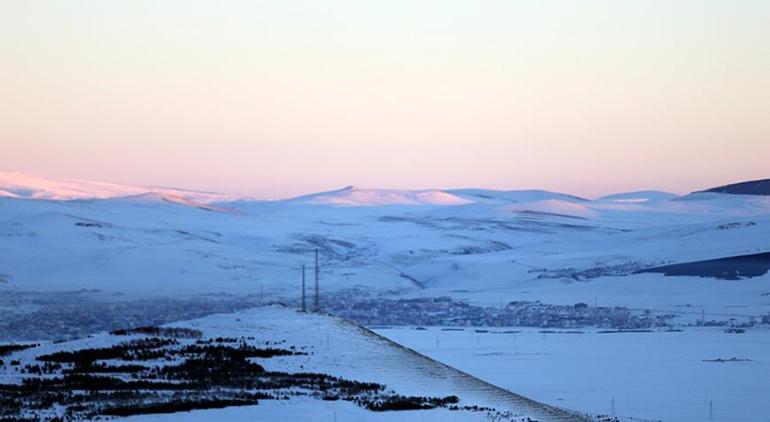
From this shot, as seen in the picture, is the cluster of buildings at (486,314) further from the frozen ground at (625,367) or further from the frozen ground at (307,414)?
the frozen ground at (307,414)

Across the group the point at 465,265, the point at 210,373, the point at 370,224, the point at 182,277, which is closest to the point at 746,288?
the point at 465,265

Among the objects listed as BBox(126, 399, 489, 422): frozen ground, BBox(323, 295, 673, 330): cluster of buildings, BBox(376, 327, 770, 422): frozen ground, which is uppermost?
BBox(126, 399, 489, 422): frozen ground

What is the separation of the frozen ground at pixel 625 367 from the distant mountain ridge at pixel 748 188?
345ft

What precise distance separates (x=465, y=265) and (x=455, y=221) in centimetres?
3821

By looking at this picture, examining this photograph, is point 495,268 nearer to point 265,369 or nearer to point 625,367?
point 625,367

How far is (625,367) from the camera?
35656 mm

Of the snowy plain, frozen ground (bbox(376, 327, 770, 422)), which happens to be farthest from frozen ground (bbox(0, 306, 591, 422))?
frozen ground (bbox(376, 327, 770, 422))

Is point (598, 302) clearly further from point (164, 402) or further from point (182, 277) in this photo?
point (164, 402)

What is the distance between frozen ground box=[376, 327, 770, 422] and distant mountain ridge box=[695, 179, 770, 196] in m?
105

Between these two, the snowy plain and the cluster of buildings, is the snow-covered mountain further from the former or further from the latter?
the cluster of buildings

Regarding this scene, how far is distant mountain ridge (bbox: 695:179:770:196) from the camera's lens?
148625 mm

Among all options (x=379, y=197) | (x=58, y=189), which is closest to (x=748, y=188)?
(x=379, y=197)

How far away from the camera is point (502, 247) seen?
95438 mm

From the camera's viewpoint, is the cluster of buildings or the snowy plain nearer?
the snowy plain
